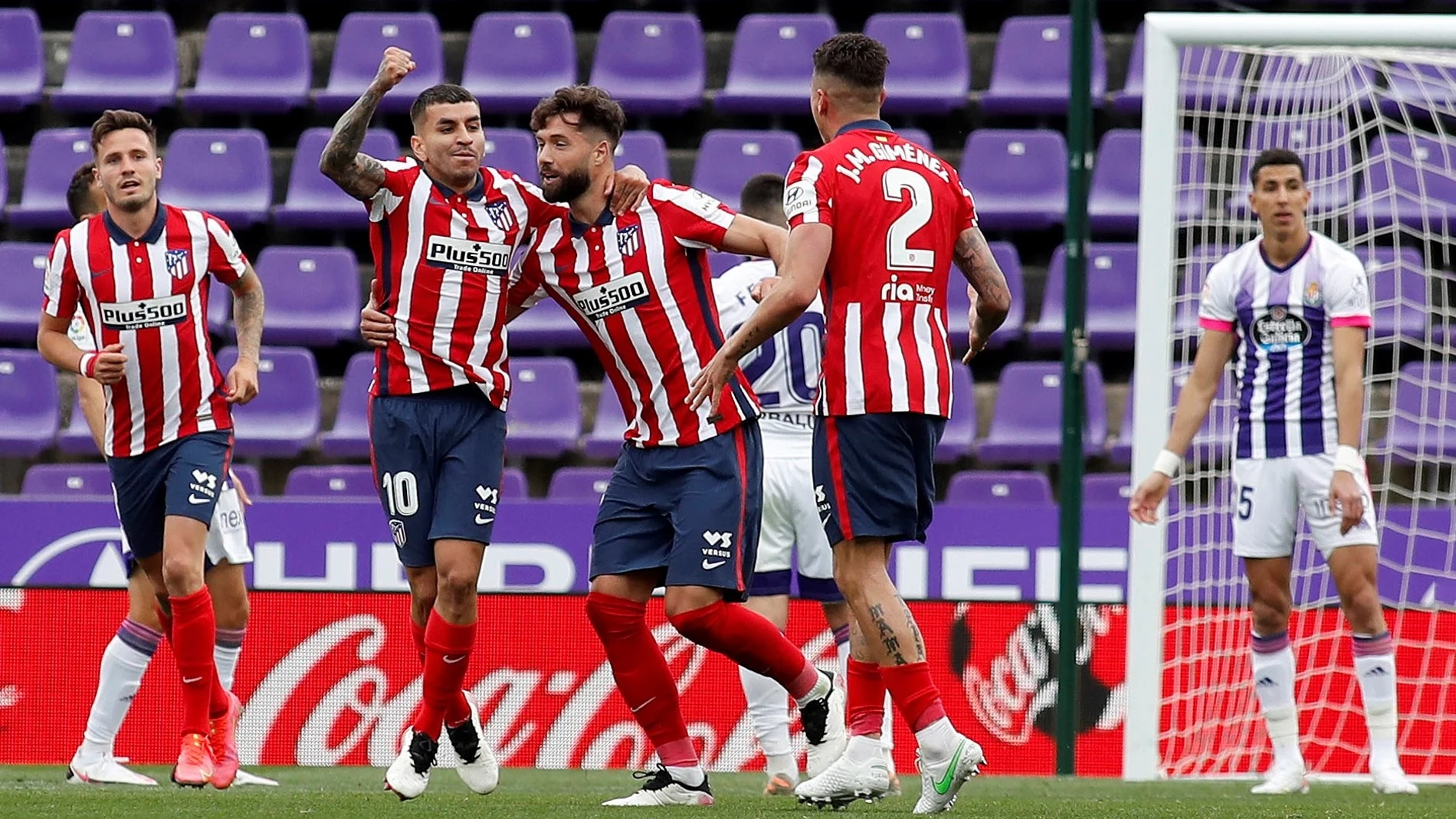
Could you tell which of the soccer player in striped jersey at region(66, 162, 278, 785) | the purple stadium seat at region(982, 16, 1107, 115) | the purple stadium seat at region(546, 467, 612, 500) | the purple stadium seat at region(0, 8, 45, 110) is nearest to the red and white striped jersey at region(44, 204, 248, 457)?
the soccer player in striped jersey at region(66, 162, 278, 785)

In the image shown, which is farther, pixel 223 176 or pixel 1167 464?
pixel 223 176

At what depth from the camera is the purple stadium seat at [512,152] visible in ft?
35.1

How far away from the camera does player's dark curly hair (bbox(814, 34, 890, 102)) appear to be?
4.98 meters

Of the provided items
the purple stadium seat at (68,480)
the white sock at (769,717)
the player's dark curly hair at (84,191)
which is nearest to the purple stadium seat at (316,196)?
the purple stadium seat at (68,480)

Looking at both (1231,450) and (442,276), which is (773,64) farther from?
(442,276)

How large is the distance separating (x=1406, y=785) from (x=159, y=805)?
3.90 metres

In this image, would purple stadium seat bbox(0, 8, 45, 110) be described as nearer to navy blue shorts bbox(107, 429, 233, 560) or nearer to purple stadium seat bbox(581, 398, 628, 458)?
purple stadium seat bbox(581, 398, 628, 458)

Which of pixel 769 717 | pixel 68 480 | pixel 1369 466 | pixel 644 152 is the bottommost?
pixel 769 717

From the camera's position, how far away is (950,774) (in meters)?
4.61

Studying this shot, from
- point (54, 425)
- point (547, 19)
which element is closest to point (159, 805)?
point (54, 425)

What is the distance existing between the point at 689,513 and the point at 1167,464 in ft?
6.21

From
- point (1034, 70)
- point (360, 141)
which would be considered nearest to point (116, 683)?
point (360, 141)

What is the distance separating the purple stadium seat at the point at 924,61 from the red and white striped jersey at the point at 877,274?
6.19m

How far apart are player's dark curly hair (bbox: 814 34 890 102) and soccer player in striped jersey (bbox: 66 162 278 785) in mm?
2671
